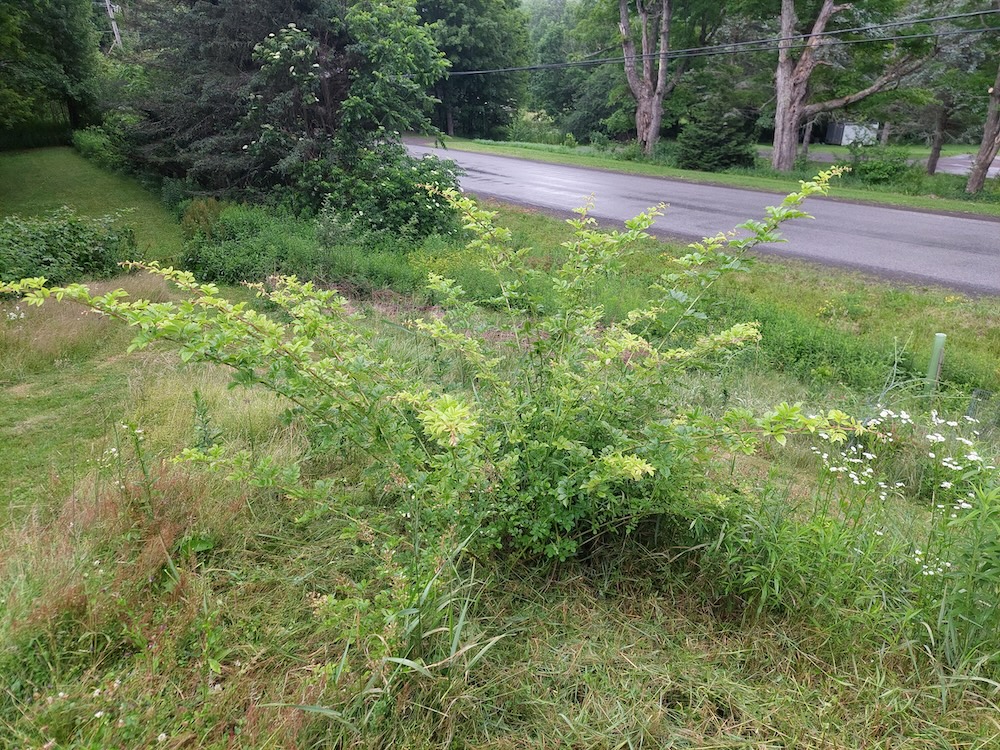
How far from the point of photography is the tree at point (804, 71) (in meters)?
19.2

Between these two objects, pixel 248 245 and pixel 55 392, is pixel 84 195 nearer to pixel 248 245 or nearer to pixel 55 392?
pixel 248 245

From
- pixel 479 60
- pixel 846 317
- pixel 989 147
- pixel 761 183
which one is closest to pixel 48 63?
pixel 761 183

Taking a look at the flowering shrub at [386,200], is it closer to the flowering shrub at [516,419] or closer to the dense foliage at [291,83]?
the dense foliage at [291,83]

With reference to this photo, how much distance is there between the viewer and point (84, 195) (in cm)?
1397

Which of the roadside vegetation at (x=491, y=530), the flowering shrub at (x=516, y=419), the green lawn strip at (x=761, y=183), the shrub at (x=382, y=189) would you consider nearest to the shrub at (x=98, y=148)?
the shrub at (x=382, y=189)

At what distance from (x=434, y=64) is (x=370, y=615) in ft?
35.8

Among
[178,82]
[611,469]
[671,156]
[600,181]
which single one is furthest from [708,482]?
[671,156]

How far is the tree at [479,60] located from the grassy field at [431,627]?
35630 mm

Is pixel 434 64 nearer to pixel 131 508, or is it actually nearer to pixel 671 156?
pixel 131 508

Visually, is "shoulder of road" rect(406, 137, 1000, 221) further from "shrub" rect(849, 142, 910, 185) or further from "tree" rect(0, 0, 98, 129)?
"tree" rect(0, 0, 98, 129)

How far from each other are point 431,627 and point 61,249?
803 centimetres

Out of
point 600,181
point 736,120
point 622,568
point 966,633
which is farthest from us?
point 736,120

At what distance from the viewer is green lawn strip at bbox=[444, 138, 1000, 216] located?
1453 centimetres

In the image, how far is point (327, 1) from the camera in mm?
10250
